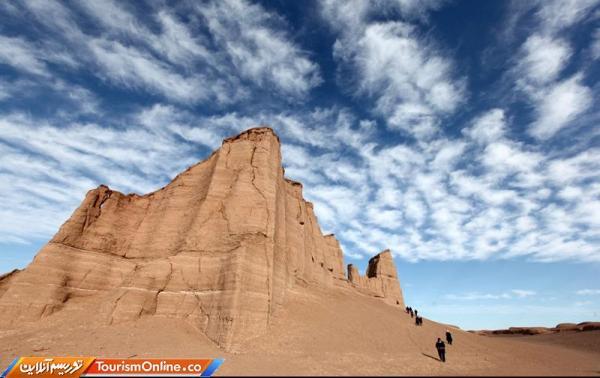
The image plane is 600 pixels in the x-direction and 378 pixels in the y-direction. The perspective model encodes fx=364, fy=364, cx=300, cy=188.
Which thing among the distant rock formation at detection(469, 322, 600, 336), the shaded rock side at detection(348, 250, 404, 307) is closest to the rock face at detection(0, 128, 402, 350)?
the shaded rock side at detection(348, 250, 404, 307)

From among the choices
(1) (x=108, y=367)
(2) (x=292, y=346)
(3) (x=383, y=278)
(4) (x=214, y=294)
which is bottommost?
(1) (x=108, y=367)

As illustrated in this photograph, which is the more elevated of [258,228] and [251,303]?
[258,228]

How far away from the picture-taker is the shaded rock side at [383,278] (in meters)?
58.0

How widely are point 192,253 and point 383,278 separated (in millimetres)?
44432

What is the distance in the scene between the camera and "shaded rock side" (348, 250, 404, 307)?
5797cm

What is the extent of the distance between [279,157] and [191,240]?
1010 cm

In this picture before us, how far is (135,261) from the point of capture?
25781 millimetres

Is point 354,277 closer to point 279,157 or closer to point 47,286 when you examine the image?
point 279,157

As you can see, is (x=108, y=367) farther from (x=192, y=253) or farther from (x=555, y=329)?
(x=555, y=329)

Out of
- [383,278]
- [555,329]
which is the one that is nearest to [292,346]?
[383,278]

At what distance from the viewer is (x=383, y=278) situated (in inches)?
2376

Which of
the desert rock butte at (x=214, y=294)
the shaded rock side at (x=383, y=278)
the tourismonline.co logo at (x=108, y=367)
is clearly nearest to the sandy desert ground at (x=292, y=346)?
the desert rock butte at (x=214, y=294)

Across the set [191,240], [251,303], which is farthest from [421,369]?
[191,240]

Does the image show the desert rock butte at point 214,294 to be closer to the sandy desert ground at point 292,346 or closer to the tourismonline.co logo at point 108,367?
the sandy desert ground at point 292,346
